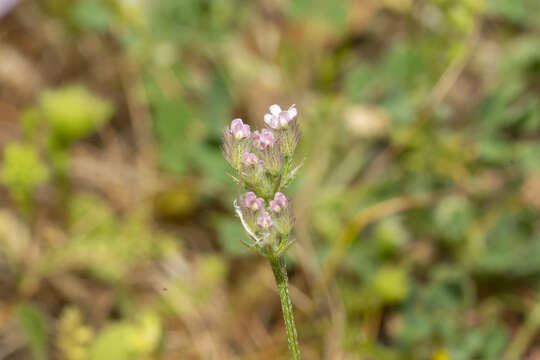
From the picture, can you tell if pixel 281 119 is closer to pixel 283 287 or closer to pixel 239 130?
pixel 239 130

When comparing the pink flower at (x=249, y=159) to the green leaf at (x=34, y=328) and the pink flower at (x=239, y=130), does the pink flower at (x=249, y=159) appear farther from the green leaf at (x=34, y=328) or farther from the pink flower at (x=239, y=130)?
the green leaf at (x=34, y=328)

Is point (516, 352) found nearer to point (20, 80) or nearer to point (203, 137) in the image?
point (203, 137)

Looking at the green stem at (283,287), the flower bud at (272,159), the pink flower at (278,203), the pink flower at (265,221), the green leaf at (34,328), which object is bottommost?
the green stem at (283,287)

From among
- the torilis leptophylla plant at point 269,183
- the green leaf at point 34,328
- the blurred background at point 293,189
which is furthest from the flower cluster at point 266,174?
the green leaf at point 34,328

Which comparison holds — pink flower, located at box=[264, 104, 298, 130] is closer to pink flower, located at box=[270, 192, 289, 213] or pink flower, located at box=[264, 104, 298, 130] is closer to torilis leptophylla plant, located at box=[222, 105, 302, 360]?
torilis leptophylla plant, located at box=[222, 105, 302, 360]

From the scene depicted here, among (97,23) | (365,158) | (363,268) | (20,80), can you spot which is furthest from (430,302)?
(20,80)

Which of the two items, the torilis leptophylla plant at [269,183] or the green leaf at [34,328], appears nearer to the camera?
the torilis leptophylla plant at [269,183]

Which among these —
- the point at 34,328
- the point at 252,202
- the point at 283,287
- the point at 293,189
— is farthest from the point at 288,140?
the point at 34,328

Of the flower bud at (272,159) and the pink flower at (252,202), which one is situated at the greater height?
the flower bud at (272,159)

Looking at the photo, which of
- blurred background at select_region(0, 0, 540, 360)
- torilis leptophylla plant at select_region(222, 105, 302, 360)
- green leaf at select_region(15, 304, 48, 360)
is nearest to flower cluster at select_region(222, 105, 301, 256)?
torilis leptophylla plant at select_region(222, 105, 302, 360)
